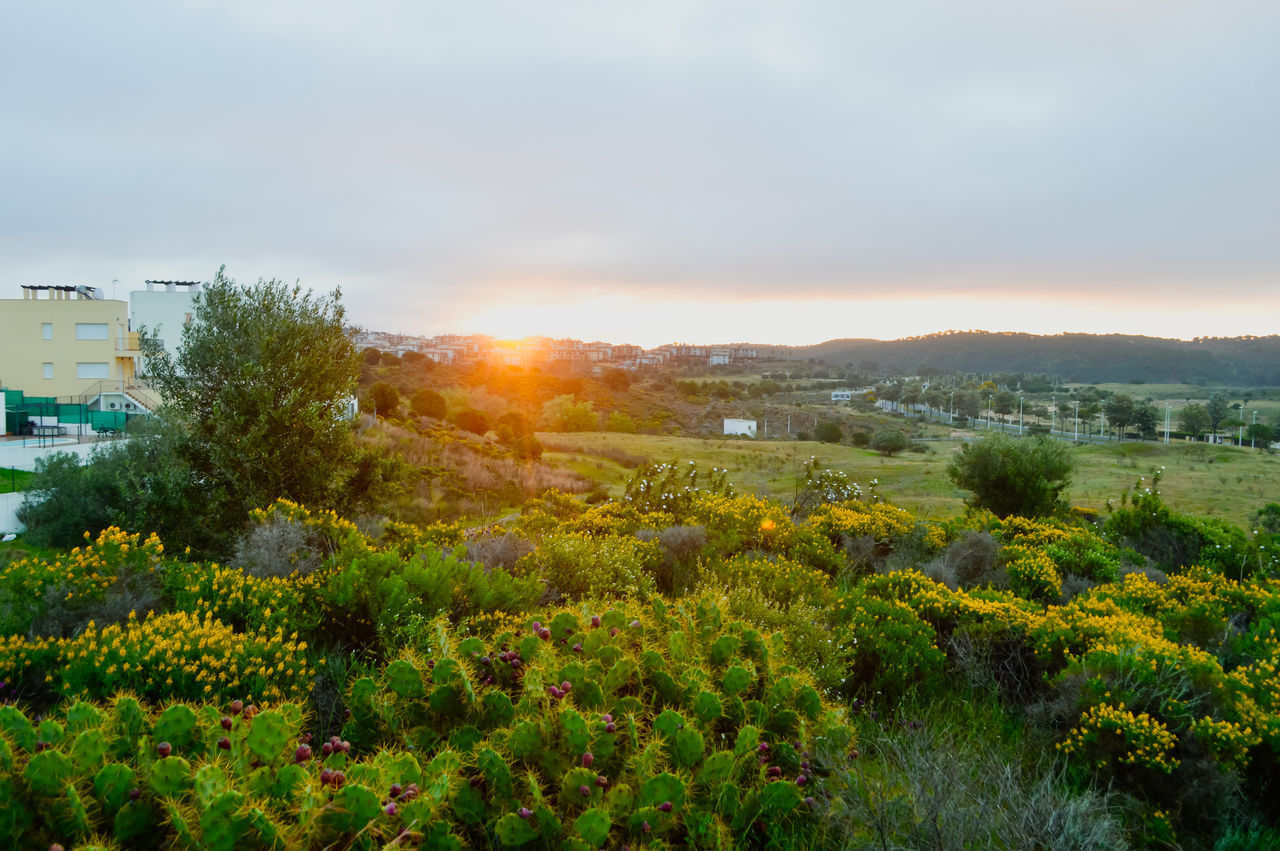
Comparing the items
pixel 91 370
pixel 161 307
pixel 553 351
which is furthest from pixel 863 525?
pixel 553 351

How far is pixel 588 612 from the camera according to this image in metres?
4.17

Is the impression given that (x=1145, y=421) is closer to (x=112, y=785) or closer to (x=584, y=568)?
(x=584, y=568)

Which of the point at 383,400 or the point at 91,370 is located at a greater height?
the point at 91,370

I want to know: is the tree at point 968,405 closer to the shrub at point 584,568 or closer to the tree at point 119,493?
the tree at point 119,493

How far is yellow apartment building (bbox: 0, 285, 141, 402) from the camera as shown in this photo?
36.3m

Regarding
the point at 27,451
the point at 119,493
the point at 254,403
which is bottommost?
the point at 27,451

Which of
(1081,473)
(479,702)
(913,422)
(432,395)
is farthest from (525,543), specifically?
(913,422)

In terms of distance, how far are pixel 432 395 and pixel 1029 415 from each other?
2157 inches

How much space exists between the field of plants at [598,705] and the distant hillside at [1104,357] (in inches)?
3845

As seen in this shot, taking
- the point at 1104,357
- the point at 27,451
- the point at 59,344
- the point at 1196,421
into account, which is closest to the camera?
the point at 27,451

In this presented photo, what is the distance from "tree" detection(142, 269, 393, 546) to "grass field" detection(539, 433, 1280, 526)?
797cm

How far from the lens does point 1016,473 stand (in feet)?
38.8

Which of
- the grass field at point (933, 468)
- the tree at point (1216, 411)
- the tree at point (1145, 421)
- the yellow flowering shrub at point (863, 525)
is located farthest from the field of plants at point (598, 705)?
the tree at point (1216, 411)

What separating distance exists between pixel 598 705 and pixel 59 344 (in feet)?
147
